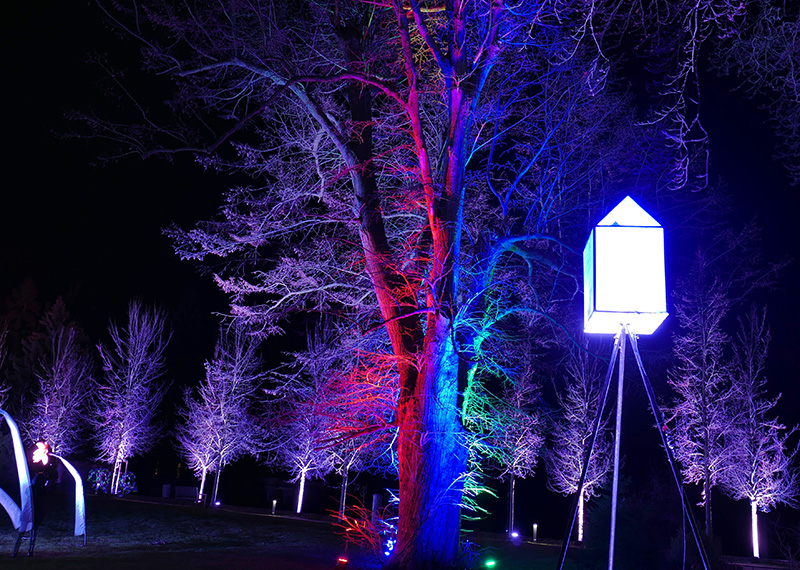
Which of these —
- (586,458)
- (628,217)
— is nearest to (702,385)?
(628,217)

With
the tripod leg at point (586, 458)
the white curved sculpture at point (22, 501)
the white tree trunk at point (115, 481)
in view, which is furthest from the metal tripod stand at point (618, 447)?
the white tree trunk at point (115, 481)

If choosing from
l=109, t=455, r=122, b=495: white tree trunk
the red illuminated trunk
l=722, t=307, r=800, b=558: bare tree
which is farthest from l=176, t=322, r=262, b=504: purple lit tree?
the red illuminated trunk

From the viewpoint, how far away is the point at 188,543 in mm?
13469

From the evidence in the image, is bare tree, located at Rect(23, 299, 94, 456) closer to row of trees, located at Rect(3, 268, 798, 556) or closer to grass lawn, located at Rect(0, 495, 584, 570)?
row of trees, located at Rect(3, 268, 798, 556)

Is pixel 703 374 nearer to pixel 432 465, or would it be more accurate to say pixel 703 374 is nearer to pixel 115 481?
pixel 432 465

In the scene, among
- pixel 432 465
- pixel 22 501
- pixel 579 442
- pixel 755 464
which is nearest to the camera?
pixel 432 465

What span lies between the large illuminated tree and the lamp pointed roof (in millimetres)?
1252

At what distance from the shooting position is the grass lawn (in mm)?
9562

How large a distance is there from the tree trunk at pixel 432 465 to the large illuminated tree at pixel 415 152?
21 mm

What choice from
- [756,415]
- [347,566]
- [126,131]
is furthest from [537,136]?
[756,415]

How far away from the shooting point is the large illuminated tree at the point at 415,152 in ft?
24.8

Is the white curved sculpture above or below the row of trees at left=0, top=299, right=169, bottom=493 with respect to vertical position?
below

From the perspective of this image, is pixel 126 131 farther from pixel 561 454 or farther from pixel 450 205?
pixel 561 454

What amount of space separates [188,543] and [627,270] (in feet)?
38.6
